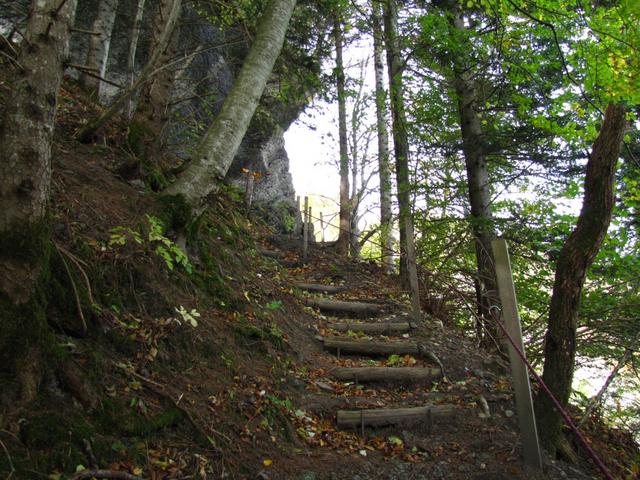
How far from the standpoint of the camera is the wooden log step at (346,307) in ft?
23.1

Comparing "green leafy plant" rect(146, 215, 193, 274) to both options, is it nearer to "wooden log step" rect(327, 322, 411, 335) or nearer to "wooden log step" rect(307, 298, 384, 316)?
"wooden log step" rect(327, 322, 411, 335)

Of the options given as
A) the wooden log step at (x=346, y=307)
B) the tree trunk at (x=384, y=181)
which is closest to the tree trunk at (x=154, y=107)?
the wooden log step at (x=346, y=307)

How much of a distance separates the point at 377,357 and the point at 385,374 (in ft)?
2.29

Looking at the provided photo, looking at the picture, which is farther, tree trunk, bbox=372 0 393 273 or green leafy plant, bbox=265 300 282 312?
tree trunk, bbox=372 0 393 273

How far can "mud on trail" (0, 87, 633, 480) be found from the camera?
7.86 ft

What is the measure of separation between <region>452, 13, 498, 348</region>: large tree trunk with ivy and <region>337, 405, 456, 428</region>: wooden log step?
243 cm

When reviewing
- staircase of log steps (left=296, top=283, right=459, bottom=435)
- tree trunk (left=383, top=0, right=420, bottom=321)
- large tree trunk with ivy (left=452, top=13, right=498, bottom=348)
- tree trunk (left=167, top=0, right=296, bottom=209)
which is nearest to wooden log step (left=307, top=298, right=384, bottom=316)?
staircase of log steps (left=296, top=283, right=459, bottom=435)

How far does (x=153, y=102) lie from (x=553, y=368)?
222 inches

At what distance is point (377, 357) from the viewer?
5723mm

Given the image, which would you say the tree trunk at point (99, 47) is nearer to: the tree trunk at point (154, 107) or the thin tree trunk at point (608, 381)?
the tree trunk at point (154, 107)

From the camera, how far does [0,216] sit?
205 centimetres

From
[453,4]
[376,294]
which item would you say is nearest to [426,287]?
[376,294]

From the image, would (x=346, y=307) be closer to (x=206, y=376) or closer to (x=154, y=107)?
(x=206, y=376)

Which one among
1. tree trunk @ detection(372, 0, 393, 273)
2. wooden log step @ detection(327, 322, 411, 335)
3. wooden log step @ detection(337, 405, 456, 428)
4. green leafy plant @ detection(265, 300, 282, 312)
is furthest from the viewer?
tree trunk @ detection(372, 0, 393, 273)
